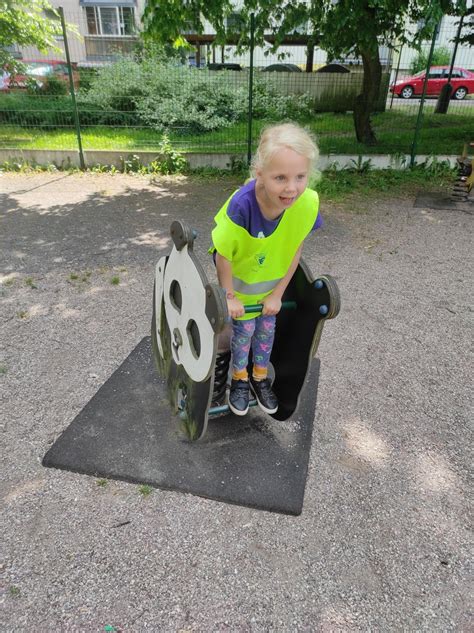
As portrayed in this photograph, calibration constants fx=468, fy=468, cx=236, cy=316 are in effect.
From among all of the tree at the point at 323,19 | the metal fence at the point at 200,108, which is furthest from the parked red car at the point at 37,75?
the tree at the point at 323,19

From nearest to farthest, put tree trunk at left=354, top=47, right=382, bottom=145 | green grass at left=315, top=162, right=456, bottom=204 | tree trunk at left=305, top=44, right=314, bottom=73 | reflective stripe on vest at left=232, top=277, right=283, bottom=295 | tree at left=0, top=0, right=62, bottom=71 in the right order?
reflective stripe on vest at left=232, top=277, right=283, bottom=295
green grass at left=315, top=162, right=456, bottom=204
tree trunk at left=354, top=47, right=382, bottom=145
tree trunk at left=305, top=44, right=314, bottom=73
tree at left=0, top=0, right=62, bottom=71

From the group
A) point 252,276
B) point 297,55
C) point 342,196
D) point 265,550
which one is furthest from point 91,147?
point 297,55

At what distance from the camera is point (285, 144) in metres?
1.77

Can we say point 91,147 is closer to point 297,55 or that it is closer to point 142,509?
point 142,509

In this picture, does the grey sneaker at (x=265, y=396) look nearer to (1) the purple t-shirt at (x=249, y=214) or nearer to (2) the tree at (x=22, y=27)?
(1) the purple t-shirt at (x=249, y=214)

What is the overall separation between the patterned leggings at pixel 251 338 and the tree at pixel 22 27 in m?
10.8

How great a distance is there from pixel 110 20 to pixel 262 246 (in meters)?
30.5

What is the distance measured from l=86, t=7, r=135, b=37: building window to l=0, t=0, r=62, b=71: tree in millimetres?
17544

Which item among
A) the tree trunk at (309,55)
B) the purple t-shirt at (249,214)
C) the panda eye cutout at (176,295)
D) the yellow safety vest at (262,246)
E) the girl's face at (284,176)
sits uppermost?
the tree trunk at (309,55)

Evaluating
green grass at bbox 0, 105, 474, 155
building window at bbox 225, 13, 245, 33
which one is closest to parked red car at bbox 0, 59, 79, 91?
green grass at bbox 0, 105, 474, 155

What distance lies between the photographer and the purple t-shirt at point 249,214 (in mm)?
1941

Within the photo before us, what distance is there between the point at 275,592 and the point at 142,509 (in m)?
0.65

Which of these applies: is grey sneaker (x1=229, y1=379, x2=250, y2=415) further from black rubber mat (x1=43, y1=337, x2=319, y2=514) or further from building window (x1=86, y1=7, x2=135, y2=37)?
building window (x1=86, y1=7, x2=135, y2=37)

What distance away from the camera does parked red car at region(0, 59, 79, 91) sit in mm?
9005
